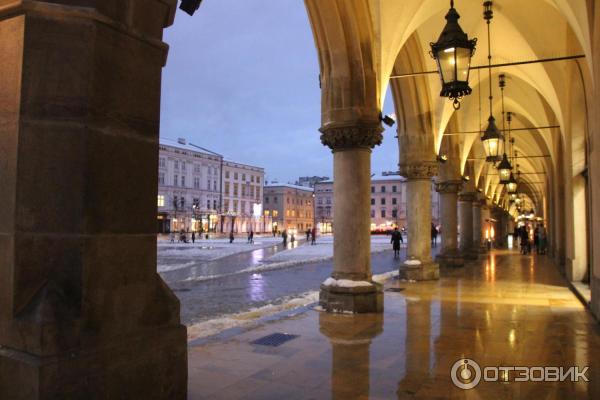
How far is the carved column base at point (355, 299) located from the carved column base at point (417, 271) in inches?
A: 205

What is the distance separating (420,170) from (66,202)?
12480 millimetres

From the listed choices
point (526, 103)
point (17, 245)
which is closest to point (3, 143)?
point (17, 245)

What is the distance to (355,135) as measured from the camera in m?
8.79

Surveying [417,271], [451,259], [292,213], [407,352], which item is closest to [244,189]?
[292,213]

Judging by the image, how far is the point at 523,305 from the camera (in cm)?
959

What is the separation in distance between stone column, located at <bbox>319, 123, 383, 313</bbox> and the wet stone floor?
496 mm

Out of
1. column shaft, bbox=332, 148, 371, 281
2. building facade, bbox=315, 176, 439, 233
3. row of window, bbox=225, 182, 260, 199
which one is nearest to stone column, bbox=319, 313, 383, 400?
column shaft, bbox=332, 148, 371, 281

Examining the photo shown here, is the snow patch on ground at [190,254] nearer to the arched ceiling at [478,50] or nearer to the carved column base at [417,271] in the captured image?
the carved column base at [417,271]

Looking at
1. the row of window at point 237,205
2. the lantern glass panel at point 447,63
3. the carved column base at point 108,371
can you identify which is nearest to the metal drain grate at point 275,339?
the carved column base at point 108,371

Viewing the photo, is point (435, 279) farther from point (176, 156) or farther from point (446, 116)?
point (176, 156)

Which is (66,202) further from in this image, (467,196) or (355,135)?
(467,196)

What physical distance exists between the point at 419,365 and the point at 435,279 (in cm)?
936

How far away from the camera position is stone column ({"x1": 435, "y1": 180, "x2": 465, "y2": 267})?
18.6 m

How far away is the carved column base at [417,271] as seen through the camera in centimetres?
1378
